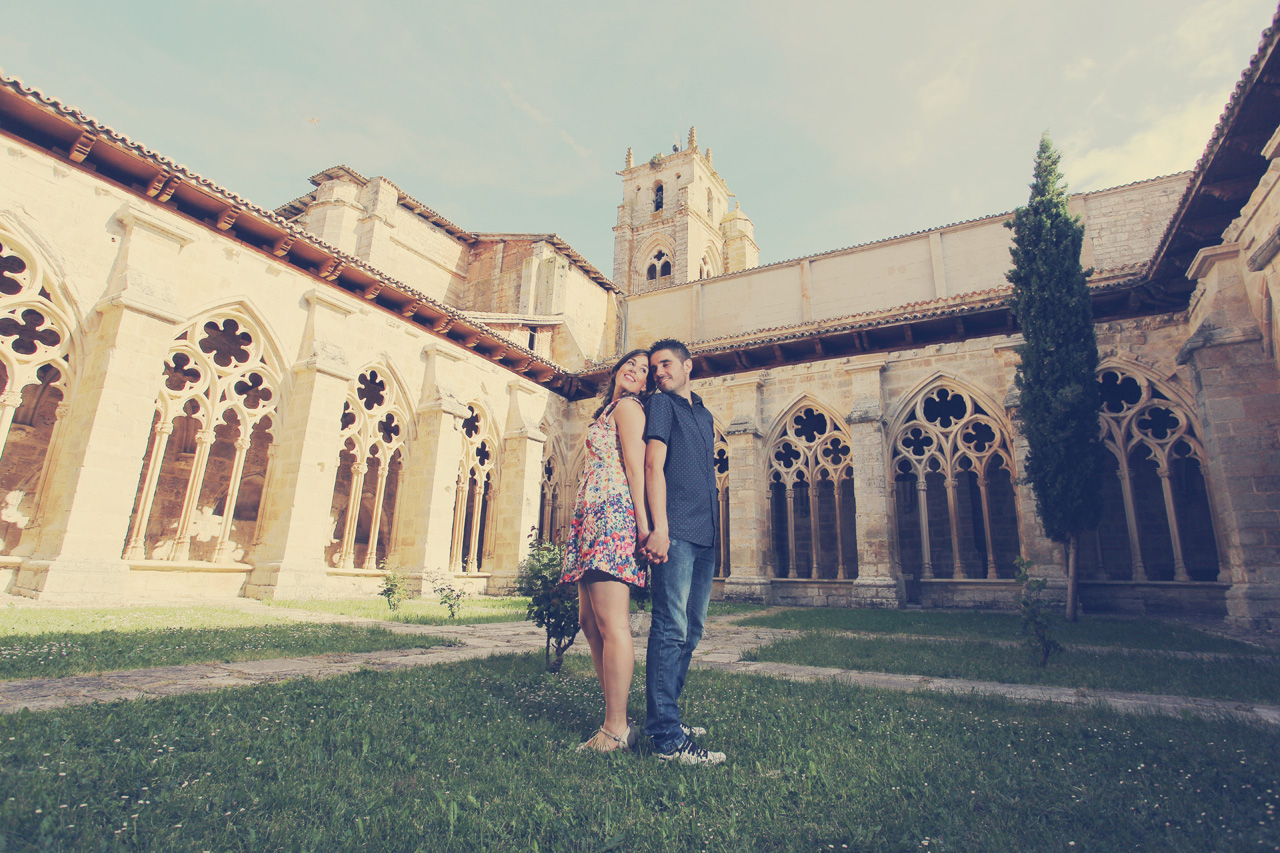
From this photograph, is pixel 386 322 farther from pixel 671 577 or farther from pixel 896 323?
pixel 671 577

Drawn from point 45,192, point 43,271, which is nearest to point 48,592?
point 43,271

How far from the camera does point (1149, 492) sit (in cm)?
1352

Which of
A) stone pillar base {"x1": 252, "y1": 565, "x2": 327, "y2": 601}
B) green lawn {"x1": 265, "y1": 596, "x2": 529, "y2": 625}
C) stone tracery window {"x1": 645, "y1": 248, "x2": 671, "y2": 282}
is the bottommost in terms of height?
green lawn {"x1": 265, "y1": 596, "x2": 529, "y2": 625}

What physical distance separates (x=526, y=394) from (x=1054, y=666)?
12.5 m

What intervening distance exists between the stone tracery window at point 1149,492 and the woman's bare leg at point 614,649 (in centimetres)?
1162

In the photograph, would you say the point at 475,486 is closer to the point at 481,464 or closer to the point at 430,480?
the point at 481,464

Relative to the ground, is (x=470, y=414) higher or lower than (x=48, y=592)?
higher

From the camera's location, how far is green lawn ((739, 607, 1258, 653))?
6.48 meters

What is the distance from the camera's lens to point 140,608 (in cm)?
731

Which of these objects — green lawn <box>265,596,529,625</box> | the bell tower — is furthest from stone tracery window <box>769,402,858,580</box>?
the bell tower

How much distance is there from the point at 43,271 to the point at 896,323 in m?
13.9

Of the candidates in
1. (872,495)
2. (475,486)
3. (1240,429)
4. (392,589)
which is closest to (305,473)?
(392,589)

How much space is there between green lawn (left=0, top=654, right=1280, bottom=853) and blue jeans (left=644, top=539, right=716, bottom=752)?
0.19 metres

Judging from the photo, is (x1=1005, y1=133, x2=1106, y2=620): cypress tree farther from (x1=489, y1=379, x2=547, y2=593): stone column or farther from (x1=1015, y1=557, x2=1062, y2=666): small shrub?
(x1=489, y1=379, x2=547, y2=593): stone column
